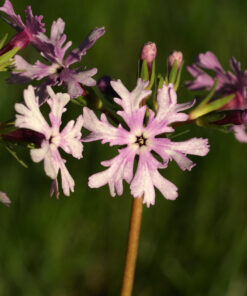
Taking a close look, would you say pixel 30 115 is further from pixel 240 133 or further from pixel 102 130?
pixel 240 133

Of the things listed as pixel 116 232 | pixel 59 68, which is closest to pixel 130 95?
pixel 59 68

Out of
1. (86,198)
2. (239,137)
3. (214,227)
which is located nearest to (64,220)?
(86,198)

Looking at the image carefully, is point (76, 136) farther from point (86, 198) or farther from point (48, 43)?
point (86, 198)

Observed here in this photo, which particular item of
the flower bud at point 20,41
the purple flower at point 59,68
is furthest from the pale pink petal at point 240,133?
the flower bud at point 20,41

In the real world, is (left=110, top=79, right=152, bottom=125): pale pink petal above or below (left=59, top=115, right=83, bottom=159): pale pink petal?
above

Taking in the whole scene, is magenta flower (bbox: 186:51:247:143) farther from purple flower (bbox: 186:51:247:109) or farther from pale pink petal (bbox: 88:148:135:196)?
pale pink petal (bbox: 88:148:135:196)

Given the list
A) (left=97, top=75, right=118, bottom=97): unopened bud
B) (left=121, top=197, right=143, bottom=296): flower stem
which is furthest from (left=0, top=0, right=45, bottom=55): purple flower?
(left=121, top=197, right=143, bottom=296): flower stem
